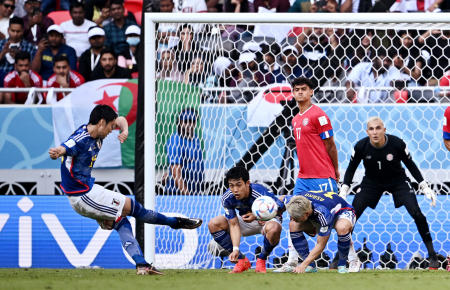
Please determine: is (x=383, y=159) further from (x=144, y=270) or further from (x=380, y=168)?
(x=144, y=270)

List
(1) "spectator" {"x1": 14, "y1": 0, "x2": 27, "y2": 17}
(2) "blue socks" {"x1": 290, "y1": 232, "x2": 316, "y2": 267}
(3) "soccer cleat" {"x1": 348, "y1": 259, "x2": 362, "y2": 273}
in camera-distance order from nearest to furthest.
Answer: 1. (2) "blue socks" {"x1": 290, "y1": 232, "x2": 316, "y2": 267}
2. (3) "soccer cleat" {"x1": 348, "y1": 259, "x2": 362, "y2": 273}
3. (1) "spectator" {"x1": 14, "y1": 0, "x2": 27, "y2": 17}

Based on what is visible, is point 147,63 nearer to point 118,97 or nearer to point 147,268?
point 118,97

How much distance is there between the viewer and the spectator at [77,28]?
1189 centimetres

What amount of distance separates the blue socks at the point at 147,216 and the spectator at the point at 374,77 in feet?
10.2

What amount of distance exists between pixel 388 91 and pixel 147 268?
3.85 m

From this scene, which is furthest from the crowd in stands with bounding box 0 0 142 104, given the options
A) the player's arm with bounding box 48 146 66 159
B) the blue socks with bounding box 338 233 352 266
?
the blue socks with bounding box 338 233 352 266

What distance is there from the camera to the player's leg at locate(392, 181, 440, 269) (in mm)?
8344

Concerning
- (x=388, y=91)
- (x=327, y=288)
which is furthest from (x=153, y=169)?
(x=327, y=288)

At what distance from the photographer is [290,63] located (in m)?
9.59

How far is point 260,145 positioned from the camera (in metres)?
9.31

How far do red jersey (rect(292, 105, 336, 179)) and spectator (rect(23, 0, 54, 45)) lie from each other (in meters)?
5.54

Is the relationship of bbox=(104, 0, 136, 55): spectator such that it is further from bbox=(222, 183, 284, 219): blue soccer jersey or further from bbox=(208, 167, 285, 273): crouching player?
bbox=(222, 183, 284, 219): blue soccer jersey

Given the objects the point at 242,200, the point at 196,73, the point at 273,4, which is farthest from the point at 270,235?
the point at 273,4

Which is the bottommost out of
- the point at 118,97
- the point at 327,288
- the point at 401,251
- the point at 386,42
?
the point at 401,251
